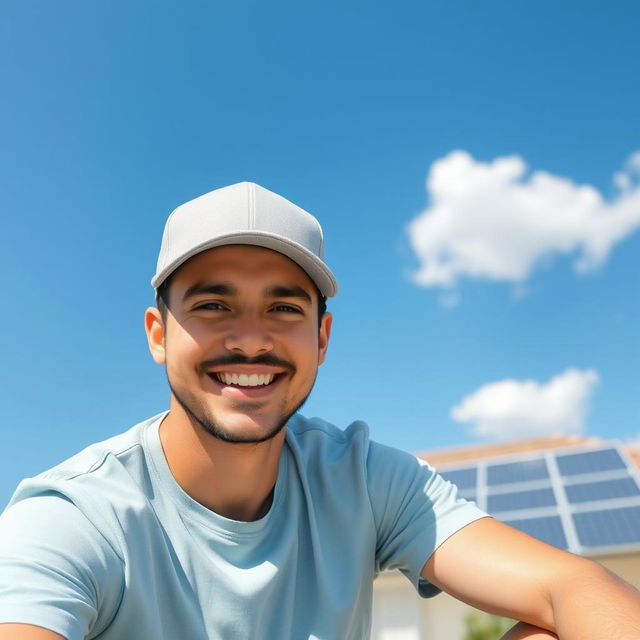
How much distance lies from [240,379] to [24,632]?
3.27 ft

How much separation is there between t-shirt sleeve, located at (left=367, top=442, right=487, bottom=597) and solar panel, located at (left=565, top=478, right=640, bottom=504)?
256 inches

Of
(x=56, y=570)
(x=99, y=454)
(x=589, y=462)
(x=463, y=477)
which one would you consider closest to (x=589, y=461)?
(x=589, y=462)

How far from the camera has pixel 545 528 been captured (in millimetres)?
8086

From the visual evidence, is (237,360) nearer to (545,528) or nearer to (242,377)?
(242,377)

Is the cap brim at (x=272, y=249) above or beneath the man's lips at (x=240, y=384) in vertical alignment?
above

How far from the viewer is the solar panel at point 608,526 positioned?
743 cm

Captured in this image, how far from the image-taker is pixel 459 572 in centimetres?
251

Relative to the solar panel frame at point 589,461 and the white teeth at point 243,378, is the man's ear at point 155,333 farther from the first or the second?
the solar panel frame at point 589,461

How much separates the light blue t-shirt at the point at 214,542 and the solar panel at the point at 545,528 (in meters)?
5.53

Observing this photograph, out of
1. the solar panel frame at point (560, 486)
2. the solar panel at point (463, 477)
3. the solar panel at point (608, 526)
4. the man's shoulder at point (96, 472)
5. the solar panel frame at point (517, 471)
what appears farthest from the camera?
the solar panel at point (463, 477)

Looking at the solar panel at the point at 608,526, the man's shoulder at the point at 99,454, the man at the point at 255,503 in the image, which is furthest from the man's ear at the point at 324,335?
the solar panel at the point at 608,526

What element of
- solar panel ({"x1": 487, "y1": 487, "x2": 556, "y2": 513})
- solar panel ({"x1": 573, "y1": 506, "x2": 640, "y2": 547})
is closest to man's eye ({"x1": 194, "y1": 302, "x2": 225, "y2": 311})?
solar panel ({"x1": 573, "y1": 506, "x2": 640, "y2": 547})

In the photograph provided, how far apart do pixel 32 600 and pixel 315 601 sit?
1.03m

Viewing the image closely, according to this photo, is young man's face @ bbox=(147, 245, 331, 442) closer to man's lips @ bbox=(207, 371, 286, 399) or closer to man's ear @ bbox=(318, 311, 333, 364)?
man's lips @ bbox=(207, 371, 286, 399)
